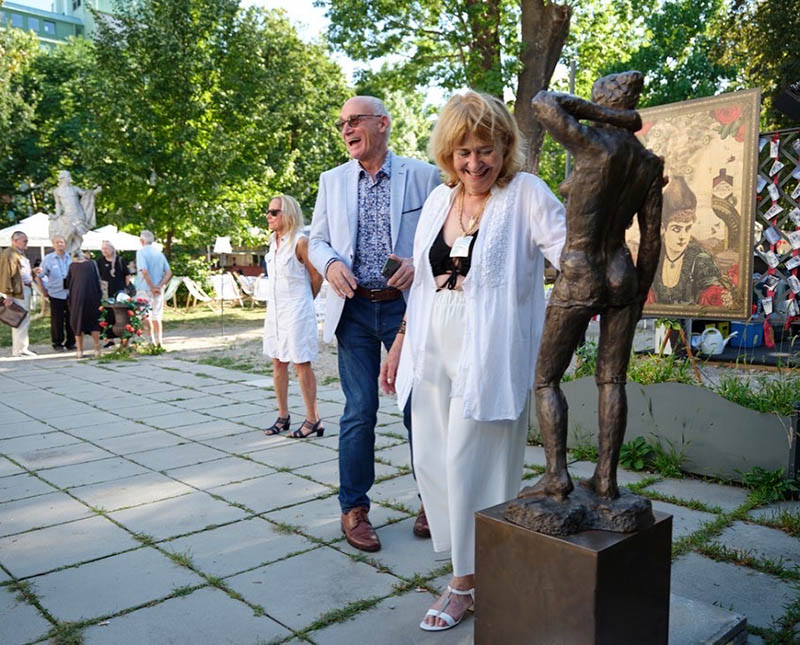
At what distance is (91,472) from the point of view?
4.91 metres

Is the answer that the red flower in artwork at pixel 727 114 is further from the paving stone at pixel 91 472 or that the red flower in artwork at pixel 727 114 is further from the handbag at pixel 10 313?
the handbag at pixel 10 313

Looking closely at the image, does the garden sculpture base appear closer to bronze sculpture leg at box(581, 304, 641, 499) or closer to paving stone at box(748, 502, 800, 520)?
bronze sculpture leg at box(581, 304, 641, 499)

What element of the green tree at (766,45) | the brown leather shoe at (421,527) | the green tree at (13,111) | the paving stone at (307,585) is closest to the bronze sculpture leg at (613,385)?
the paving stone at (307,585)

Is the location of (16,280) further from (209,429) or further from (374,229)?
(374,229)

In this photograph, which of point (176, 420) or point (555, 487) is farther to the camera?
point (176, 420)

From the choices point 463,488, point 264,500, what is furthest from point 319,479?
point 463,488

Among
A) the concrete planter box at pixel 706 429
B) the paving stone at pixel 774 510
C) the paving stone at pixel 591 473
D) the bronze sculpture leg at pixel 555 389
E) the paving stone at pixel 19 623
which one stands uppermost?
the bronze sculpture leg at pixel 555 389

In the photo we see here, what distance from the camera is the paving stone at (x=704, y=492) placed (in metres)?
4.00

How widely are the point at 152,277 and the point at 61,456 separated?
6702mm

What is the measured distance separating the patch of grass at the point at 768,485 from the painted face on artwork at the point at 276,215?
389cm

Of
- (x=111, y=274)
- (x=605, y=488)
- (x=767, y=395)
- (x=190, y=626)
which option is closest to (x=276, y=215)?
(x=190, y=626)

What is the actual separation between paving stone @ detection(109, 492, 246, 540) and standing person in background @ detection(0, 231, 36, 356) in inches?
353

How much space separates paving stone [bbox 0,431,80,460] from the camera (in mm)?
5543

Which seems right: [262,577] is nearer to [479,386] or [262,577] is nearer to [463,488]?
[463,488]
